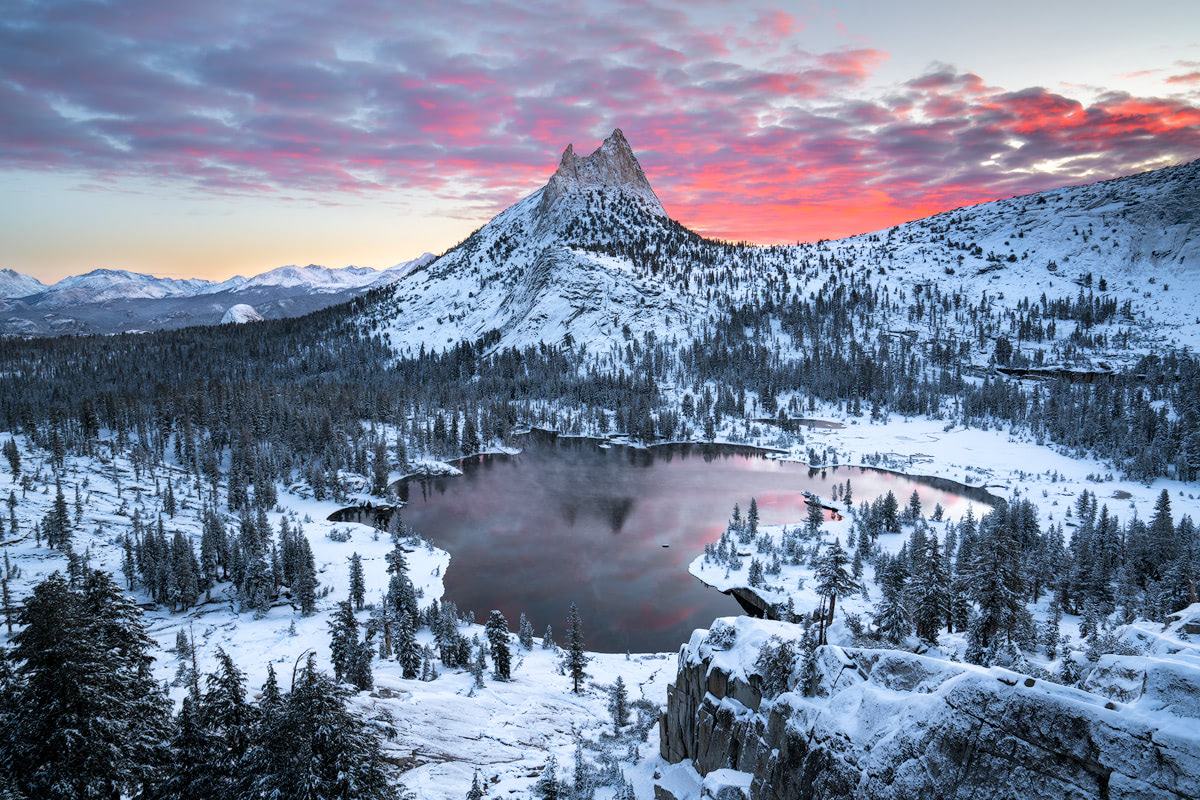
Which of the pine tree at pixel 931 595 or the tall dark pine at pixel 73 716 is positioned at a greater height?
the tall dark pine at pixel 73 716

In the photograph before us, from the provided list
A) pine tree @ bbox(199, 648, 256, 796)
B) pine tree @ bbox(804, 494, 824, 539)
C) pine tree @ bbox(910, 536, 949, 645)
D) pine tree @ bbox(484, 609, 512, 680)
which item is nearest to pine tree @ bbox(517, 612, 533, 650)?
pine tree @ bbox(484, 609, 512, 680)

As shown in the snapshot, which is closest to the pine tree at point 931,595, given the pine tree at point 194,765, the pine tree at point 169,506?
the pine tree at point 194,765

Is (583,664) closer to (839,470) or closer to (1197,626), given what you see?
(1197,626)

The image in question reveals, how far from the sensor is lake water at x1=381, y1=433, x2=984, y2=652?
69.3 m

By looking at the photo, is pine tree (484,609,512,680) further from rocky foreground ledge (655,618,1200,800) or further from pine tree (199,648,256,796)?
pine tree (199,648,256,796)

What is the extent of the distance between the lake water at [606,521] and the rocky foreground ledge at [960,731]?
43261mm

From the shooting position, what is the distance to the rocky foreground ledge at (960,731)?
39.7 ft

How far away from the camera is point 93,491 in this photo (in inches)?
4063

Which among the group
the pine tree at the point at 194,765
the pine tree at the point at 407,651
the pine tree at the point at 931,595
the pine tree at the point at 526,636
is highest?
the pine tree at the point at 194,765

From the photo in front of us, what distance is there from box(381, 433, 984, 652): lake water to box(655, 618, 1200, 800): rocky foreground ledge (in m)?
43.3

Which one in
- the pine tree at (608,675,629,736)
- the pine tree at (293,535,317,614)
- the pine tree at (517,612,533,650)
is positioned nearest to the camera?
the pine tree at (608,675,629,736)

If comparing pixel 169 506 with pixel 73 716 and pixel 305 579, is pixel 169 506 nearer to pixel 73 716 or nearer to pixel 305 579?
pixel 305 579

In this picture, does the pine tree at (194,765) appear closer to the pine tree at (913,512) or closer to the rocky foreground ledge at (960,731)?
the rocky foreground ledge at (960,731)

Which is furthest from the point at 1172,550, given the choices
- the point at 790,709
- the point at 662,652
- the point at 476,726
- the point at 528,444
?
the point at 528,444
